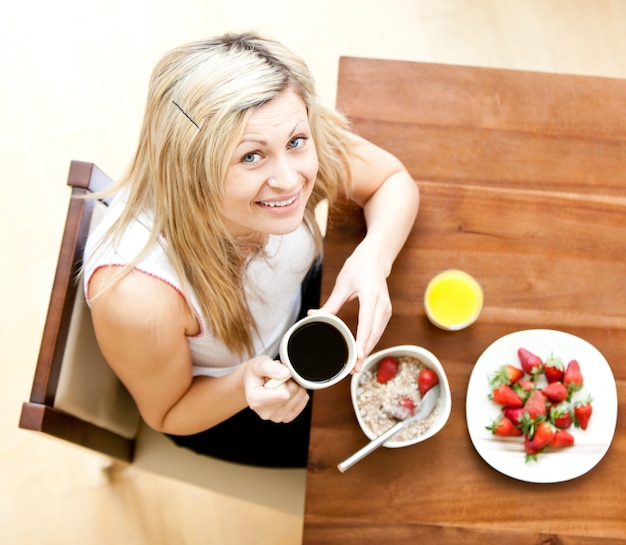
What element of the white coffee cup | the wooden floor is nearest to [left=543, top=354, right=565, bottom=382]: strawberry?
the white coffee cup

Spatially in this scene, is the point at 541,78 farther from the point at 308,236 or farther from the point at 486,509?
the point at 486,509

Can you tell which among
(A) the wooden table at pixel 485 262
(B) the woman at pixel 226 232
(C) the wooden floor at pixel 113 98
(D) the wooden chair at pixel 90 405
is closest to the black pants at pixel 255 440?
(D) the wooden chair at pixel 90 405

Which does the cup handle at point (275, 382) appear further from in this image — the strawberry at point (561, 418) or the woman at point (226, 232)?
the strawberry at point (561, 418)

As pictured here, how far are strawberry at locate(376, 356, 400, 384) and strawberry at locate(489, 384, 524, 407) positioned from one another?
176mm

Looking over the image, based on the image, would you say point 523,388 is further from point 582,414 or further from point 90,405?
point 90,405

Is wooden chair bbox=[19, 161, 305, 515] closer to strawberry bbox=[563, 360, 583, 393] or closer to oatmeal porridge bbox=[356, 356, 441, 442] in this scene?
oatmeal porridge bbox=[356, 356, 441, 442]

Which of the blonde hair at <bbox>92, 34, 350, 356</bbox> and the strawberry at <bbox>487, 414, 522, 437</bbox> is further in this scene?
the strawberry at <bbox>487, 414, 522, 437</bbox>

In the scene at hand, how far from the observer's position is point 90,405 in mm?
1223

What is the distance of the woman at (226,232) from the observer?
0.94 meters

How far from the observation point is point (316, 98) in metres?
1.07

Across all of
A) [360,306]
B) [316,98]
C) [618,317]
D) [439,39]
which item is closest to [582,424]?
[618,317]

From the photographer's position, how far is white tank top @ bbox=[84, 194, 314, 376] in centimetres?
105

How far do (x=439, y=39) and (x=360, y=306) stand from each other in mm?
1576

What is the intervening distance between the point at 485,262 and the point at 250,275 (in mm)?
434
